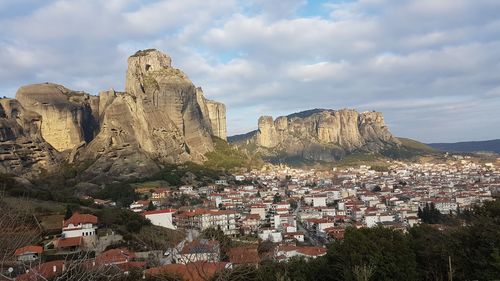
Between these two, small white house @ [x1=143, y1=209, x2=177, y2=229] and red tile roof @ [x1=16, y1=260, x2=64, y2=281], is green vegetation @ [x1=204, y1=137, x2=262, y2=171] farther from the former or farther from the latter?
red tile roof @ [x1=16, y1=260, x2=64, y2=281]

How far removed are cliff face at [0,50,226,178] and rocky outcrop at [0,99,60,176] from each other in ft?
1.04

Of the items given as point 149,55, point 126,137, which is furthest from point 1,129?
point 149,55

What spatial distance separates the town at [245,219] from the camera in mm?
18484

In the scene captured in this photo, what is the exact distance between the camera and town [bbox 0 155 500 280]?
18484 mm

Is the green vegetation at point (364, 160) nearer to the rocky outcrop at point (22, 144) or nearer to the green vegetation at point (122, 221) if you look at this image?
the rocky outcrop at point (22, 144)

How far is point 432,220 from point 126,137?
58885 mm

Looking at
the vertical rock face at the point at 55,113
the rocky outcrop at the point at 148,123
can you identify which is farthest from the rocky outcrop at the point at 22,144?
the rocky outcrop at the point at 148,123

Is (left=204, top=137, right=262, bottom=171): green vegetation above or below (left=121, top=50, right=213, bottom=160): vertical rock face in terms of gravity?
below

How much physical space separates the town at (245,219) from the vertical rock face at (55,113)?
32865mm

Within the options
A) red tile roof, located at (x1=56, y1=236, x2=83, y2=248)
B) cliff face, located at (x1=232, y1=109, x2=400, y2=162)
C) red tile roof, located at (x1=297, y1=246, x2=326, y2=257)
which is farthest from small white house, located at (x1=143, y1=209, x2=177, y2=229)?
cliff face, located at (x1=232, y1=109, x2=400, y2=162)

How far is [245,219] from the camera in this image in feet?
184

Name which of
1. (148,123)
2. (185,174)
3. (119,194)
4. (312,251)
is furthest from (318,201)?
(312,251)

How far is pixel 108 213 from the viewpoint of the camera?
42875 mm

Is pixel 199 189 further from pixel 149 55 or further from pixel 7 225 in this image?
pixel 7 225
